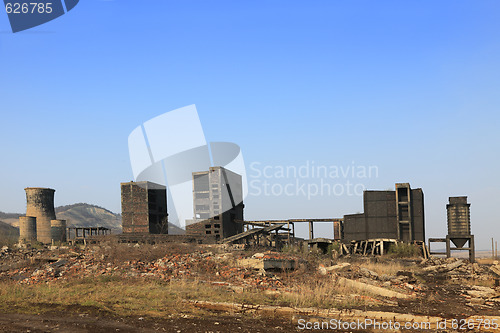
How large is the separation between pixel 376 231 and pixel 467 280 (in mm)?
11041

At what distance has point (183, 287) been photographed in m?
13.0

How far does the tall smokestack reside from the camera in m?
38.8

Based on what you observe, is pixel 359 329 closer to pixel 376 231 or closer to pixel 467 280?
pixel 467 280

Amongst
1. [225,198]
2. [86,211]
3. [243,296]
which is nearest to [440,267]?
[243,296]

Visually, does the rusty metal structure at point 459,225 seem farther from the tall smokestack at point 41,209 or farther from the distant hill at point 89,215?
the distant hill at point 89,215

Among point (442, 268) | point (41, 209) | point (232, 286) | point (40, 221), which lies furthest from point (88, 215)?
point (232, 286)

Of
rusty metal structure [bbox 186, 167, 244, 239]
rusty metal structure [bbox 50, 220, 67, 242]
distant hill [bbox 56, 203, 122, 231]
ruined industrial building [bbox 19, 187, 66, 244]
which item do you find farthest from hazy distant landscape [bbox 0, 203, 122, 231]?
rusty metal structure [bbox 186, 167, 244, 239]

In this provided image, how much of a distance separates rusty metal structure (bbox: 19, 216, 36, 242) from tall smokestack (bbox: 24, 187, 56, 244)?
2.26 ft

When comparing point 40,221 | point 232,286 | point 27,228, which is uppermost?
point 40,221

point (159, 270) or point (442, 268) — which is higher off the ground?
point (159, 270)

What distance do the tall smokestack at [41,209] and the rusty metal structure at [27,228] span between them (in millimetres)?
689

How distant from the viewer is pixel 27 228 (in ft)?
124

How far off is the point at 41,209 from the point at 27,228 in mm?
2393

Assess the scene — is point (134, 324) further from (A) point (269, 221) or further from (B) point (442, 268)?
(A) point (269, 221)
